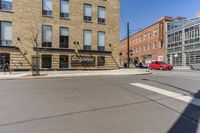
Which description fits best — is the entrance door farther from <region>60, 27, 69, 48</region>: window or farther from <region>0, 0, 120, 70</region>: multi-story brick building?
<region>60, 27, 69, 48</region>: window

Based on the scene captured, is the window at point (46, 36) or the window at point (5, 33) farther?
the window at point (46, 36)

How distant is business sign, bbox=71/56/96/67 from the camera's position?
27.0m

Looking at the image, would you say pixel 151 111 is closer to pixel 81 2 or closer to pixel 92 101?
pixel 92 101

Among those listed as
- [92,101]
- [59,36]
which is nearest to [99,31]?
[59,36]

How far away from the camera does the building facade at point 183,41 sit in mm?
37947

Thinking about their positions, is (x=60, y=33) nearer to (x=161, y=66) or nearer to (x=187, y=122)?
(x=161, y=66)

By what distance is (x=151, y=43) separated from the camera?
53.4 metres

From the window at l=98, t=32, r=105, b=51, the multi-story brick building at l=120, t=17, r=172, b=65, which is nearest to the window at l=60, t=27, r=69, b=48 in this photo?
the window at l=98, t=32, r=105, b=51

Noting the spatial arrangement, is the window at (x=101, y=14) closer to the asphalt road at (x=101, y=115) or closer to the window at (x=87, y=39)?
the window at (x=87, y=39)

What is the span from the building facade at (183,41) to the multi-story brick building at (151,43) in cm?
172

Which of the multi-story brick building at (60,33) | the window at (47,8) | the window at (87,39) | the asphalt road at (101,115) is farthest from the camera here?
the window at (87,39)

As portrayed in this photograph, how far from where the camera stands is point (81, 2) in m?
27.8

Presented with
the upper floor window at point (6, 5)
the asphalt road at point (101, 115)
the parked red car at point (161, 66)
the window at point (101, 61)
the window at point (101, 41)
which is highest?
the upper floor window at point (6, 5)

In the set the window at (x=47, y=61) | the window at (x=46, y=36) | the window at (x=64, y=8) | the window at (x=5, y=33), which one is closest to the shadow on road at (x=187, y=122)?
the window at (x=47, y=61)
